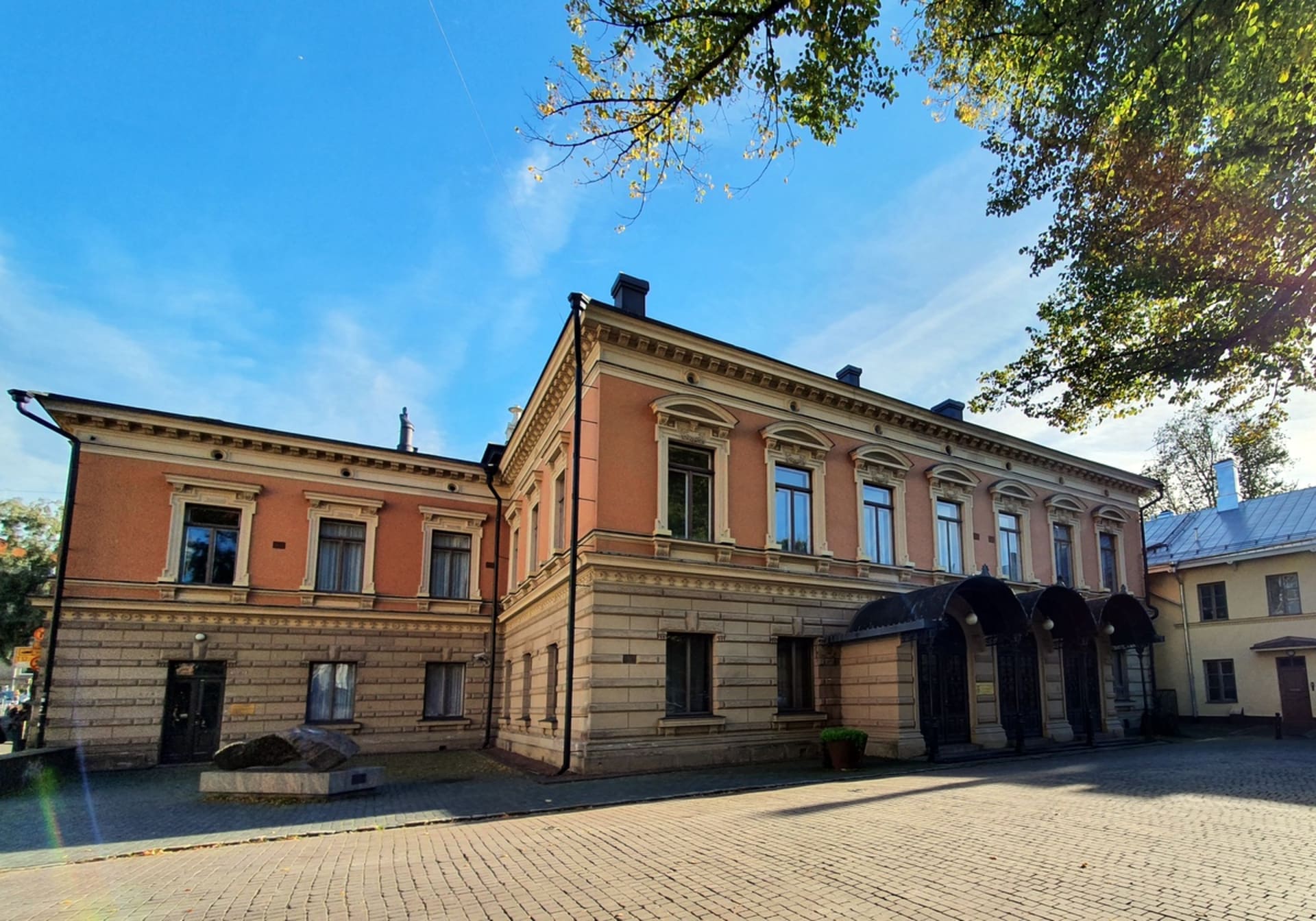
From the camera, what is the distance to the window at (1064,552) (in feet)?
80.7

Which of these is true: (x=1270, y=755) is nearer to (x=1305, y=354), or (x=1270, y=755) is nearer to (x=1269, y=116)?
(x=1305, y=354)

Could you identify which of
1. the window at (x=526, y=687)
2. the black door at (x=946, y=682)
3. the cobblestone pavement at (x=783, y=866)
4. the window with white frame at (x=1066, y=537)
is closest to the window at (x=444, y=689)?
the window at (x=526, y=687)

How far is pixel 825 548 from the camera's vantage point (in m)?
18.2

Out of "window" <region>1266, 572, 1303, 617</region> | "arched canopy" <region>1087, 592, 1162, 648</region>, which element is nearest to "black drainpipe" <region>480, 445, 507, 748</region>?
"arched canopy" <region>1087, 592, 1162, 648</region>

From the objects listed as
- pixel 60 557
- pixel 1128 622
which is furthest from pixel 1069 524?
pixel 60 557

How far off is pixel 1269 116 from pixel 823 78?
5.57 m

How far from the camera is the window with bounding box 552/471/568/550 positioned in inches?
683

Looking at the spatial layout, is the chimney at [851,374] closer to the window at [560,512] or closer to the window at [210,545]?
the window at [560,512]

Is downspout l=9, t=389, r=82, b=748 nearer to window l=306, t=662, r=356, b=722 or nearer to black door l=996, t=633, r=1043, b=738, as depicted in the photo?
window l=306, t=662, r=356, b=722

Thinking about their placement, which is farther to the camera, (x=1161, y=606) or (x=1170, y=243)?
(x=1161, y=606)

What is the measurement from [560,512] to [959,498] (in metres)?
11.7

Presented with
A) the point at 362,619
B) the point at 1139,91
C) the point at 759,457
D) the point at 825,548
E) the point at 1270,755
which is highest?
the point at 1139,91

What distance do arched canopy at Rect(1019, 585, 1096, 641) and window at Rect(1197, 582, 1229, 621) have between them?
13.0 m

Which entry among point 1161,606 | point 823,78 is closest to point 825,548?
point 823,78
